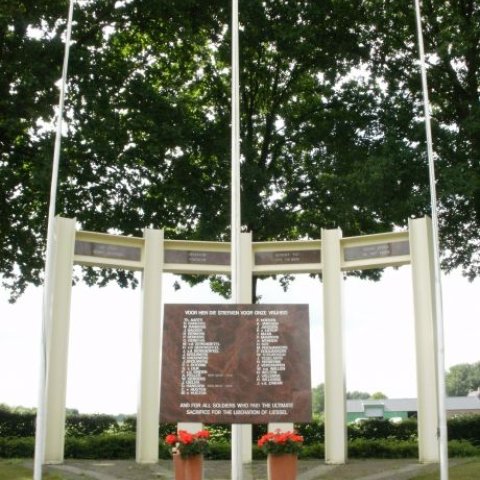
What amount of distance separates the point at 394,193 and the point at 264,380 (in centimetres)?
1235

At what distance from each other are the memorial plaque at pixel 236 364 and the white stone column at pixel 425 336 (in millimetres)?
5861

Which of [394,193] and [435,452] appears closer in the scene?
[435,452]

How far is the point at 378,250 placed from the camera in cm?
1769

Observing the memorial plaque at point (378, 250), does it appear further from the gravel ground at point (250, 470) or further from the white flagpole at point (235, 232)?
the white flagpole at point (235, 232)

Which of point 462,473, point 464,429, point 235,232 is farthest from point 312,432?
point 235,232

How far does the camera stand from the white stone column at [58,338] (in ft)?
52.8

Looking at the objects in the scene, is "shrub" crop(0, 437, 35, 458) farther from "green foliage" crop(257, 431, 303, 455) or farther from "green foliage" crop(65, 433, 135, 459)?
"green foliage" crop(257, 431, 303, 455)

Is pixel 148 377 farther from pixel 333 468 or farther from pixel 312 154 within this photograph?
pixel 312 154

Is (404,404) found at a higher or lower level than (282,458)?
lower

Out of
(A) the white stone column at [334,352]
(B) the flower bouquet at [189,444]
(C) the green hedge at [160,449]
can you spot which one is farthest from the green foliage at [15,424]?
(B) the flower bouquet at [189,444]

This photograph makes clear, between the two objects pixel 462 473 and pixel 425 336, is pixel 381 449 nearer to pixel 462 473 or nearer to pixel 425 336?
pixel 425 336

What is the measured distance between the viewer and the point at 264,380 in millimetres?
11625

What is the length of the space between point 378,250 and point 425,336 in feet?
8.29

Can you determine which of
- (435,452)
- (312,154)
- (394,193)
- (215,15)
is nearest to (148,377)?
(435,452)
